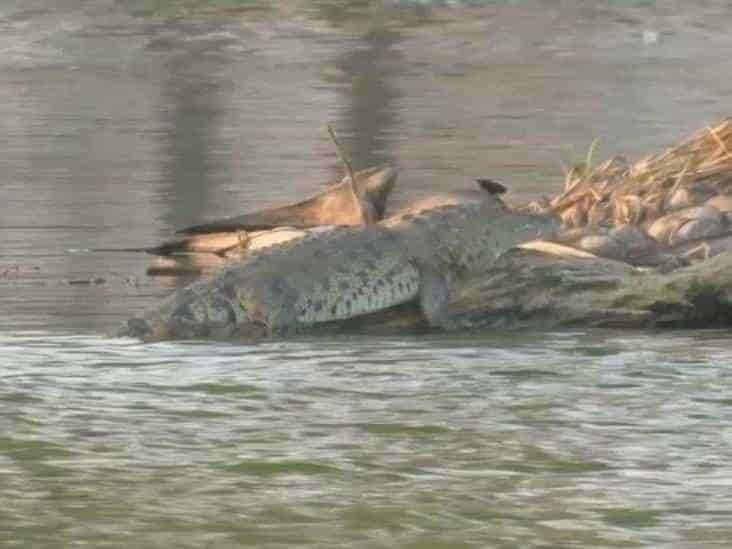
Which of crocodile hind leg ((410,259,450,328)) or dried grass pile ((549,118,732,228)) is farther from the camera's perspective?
dried grass pile ((549,118,732,228))

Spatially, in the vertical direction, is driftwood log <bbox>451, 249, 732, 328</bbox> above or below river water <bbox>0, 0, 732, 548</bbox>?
above

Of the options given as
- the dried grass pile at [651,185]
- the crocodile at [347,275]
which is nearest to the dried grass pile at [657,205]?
the dried grass pile at [651,185]

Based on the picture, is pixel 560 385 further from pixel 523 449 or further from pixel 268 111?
pixel 268 111

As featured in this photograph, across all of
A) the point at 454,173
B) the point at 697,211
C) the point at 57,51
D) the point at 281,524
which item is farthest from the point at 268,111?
the point at 281,524

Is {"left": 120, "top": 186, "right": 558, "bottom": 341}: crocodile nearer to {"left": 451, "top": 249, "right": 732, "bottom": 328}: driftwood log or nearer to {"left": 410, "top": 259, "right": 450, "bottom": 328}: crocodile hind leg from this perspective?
{"left": 410, "top": 259, "right": 450, "bottom": 328}: crocodile hind leg

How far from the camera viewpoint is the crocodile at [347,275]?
339 inches

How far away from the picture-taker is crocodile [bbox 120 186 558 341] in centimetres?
860

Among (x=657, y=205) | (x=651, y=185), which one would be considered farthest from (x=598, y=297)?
(x=651, y=185)

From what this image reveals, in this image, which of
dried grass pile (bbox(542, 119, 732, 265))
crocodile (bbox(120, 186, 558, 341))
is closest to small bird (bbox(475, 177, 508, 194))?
dried grass pile (bbox(542, 119, 732, 265))

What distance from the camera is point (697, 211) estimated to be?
10.1m

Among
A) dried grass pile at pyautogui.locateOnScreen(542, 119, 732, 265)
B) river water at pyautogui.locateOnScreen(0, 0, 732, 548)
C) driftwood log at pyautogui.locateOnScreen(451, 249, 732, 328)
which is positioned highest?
dried grass pile at pyautogui.locateOnScreen(542, 119, 732, 265)

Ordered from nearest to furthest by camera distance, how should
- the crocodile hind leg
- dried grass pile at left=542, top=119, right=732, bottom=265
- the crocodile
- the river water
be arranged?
1. the river water
2. the crocodile
3. the crocodile hind leg
4. dried grass pile at left=542, top=119, right=732, bottom=265

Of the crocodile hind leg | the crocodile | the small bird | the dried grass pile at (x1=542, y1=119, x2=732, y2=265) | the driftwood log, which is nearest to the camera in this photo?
the crocodile

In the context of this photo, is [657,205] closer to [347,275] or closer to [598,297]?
[598,297]
